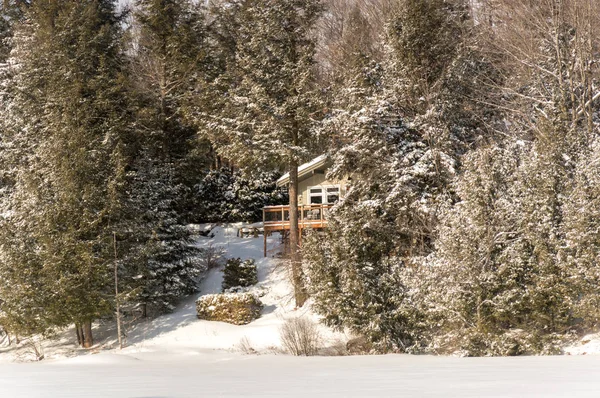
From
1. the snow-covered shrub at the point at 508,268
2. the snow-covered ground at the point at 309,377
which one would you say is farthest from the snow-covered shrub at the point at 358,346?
the snow-covered shrub at the point at 508,268

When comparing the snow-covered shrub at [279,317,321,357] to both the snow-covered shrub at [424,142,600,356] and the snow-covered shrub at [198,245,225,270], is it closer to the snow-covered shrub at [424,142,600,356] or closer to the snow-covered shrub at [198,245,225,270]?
the snow-covered shrub at [424,142,600,356]

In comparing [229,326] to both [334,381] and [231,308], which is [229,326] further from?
[334,381]

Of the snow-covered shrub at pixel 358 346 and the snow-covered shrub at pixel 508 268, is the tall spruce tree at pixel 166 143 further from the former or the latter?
the snow-covered shrub at pixel 508 268

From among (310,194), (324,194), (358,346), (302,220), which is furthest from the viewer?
(310,194)

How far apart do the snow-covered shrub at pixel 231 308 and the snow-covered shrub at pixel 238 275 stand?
193cm

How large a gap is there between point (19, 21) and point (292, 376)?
85.1 ft

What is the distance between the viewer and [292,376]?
12.4 m

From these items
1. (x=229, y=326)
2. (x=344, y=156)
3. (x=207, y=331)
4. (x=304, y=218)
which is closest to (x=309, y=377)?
(x=344, y=156)

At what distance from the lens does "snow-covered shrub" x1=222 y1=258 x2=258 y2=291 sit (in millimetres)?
28719

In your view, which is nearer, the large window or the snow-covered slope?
the snow-covered slope

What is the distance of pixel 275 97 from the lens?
86.0 ft

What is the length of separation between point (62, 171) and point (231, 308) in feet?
27.2

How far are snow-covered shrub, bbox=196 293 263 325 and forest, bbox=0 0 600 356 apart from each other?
1786mm

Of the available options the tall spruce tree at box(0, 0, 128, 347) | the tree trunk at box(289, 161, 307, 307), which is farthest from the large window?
the tall spruce tree at box(0, 0, 128, 347)
